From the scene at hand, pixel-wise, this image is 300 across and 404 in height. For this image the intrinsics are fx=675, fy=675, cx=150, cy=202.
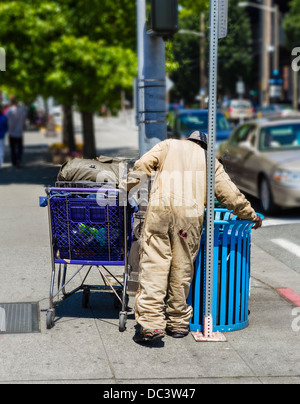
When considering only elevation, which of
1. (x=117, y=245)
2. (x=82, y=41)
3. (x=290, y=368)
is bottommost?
(x=290, y=368)

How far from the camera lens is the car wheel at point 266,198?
10941 millimetres

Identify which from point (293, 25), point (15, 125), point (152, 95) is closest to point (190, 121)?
point (15, 125)

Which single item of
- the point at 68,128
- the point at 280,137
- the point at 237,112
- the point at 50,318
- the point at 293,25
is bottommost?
the point at 50,318

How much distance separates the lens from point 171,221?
493cm

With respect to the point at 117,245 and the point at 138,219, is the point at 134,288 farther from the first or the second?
the point at 117,245

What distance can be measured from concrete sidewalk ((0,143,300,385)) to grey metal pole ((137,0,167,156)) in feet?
3.30

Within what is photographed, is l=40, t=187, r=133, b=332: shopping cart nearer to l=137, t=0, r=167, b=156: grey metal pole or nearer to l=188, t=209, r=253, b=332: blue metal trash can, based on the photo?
l=188, t=209, r=253, b=332: blue metal trash can

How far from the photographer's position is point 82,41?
14953 mm

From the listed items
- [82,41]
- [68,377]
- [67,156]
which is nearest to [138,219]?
[68,377]

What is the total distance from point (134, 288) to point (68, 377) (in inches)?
73.3

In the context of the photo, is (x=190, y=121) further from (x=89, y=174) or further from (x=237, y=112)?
(x=237, y=112)

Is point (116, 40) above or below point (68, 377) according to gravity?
above

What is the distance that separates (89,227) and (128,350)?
0.98m

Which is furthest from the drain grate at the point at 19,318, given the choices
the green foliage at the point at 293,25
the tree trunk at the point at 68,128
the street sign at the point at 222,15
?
the green foliage at the point at 293,25
